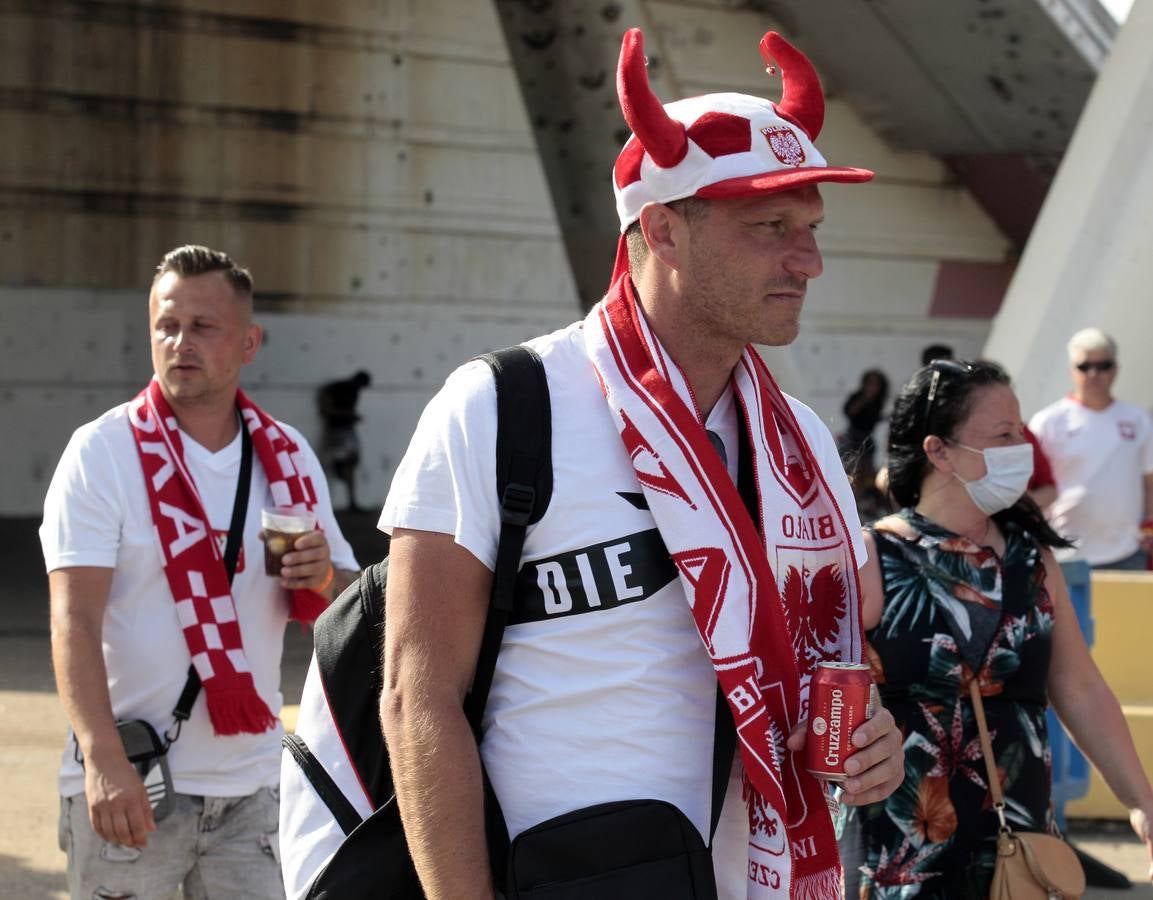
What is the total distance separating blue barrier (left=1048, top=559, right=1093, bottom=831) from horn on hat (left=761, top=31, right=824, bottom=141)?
13.4 feet

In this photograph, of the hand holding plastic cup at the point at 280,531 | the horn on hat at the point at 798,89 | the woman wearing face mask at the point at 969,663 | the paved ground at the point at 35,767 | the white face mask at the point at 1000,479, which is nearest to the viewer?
the horn on hat at the point at 798,89

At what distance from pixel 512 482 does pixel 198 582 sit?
5.65 ft

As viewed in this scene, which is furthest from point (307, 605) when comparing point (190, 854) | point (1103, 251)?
point (1103, 251)

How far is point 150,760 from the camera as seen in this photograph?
3.73 m

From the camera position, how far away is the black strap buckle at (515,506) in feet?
7.48

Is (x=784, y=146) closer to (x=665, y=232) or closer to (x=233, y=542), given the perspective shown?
(x=665, y=232)

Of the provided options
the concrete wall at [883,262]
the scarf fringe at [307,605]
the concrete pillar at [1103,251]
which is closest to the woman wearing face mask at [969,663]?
the scarf fringe at [307,605]

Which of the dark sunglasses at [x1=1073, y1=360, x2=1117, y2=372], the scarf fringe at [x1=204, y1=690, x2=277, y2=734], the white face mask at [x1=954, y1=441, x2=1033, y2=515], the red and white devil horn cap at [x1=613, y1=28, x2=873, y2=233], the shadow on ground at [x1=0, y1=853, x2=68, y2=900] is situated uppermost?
the dark sunglasses at [x1=1073, y1=360, x2=1117, y2=372]

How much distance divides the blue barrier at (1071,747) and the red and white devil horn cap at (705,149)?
14.0 ft

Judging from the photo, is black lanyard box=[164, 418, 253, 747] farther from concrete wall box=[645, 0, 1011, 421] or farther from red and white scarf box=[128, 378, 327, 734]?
concrete wall box=[645, 0, 1011, 421]

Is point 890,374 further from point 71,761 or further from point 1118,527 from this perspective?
point 71,761

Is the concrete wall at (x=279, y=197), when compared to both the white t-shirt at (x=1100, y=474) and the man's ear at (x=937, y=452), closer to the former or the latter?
the white t-shirt at (x=1100, y=474)

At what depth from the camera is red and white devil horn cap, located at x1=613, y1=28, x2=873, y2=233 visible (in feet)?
7.86

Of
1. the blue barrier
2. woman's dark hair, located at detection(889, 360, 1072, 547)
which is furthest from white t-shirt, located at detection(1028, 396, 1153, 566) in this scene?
woman's dark hair, located at detection(889, 360, 1072, 547)
